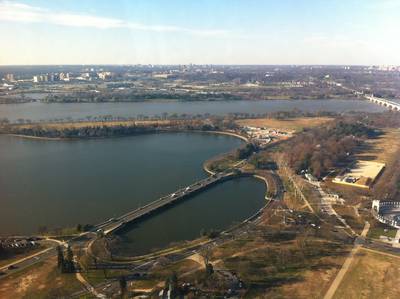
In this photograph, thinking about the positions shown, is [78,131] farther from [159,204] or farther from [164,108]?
[164,108]

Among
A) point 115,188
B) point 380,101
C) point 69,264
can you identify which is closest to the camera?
point 69,264

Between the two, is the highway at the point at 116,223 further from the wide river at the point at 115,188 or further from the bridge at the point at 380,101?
Answer: the bridge at the point at 380,101

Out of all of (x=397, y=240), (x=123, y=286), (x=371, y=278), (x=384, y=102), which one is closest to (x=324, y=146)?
(x=397, y=240)

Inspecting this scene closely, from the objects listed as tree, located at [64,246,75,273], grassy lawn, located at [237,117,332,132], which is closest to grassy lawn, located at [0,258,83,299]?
tree, located at [64,246,75,273]

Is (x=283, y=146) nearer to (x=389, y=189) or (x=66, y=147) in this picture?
(x=389, y=189)

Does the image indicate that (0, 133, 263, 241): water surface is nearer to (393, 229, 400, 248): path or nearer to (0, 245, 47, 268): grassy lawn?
(0, 245, 47, 268): grassy lawn
